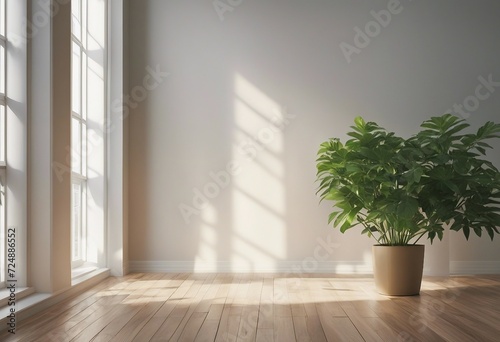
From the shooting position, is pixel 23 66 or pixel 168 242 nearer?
pixel 23 66

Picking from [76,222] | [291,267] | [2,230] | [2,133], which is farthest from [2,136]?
[291,267]

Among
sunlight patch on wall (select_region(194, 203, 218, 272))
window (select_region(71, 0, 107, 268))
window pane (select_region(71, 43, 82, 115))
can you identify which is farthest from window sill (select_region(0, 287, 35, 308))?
sunlight patch on wall (select_region(194, 203, 218, 272))

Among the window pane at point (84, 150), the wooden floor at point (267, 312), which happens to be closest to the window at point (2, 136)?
the wooden floor at point (267, 312)

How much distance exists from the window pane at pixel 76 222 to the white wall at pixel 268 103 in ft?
2.20

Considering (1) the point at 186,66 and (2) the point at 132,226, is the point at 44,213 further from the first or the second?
(1) the point at 186,66

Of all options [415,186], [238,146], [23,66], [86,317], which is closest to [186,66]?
[238,146]

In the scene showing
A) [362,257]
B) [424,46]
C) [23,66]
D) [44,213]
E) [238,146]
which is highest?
[424,46]

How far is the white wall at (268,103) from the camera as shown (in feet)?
16.6

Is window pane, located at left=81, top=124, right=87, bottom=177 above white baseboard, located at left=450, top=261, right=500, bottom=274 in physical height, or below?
above

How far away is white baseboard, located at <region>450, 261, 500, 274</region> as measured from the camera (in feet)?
16.4

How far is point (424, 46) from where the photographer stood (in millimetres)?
Answer: 5109

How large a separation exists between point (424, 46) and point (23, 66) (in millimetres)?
3346

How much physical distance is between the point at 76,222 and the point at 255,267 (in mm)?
1541

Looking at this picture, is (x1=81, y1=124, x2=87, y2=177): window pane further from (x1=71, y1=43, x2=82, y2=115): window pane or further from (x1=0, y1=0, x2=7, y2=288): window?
(x1=0, y1=0, x2=7, y2=288): window
